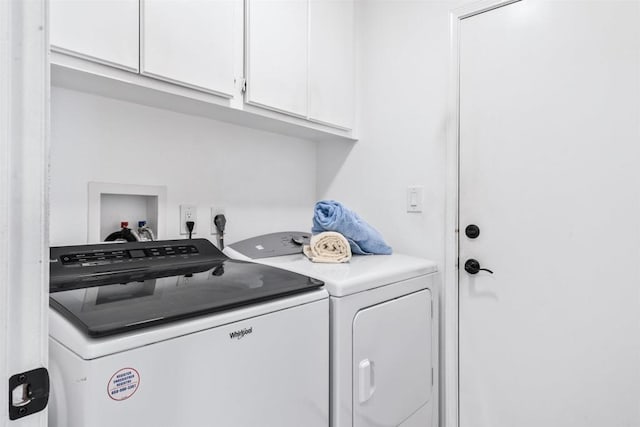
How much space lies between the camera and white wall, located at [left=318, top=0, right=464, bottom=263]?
1.73 meters

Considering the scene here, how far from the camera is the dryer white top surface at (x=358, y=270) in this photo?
1126 millimetres

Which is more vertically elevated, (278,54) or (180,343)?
(278,54)

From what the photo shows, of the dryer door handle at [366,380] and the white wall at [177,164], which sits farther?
the white wall at [177,164]

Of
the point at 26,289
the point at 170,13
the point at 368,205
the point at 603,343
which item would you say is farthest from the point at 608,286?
the point at 170,13

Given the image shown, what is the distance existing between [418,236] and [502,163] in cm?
53

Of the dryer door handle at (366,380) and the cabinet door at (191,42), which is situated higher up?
the cabinet door at (191,42)

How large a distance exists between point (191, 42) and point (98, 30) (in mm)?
298

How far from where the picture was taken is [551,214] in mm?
1421

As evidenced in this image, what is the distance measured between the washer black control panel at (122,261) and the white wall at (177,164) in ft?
0.71

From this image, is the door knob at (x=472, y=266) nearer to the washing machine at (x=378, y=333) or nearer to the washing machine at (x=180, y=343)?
the washing machine at (x=378, y=333)

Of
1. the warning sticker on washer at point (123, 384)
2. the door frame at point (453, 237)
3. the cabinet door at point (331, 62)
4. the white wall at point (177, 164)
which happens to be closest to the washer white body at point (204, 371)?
the warning sticker on washer at point (123, 384)

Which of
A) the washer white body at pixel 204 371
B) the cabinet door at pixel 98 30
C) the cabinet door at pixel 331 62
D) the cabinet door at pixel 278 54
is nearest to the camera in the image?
the washer white body at pixel 204 371

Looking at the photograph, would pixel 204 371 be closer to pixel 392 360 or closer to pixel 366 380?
pixel 366 380

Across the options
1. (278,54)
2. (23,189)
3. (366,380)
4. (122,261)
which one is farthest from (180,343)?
(278,54)
